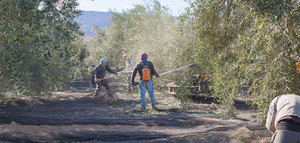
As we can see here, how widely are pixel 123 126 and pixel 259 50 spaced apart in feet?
13.5

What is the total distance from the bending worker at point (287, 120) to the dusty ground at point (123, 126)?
2.48 m

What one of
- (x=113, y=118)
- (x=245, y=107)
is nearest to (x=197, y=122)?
(x=113, y=118)

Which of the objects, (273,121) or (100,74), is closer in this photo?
(273,121)

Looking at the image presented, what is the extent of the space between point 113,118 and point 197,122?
8.44 ft

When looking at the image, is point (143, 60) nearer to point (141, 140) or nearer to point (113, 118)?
point (113, 118)

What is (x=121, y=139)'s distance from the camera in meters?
5.64

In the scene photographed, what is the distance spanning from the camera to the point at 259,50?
183 inches

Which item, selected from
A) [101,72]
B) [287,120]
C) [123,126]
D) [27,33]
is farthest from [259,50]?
[101,72]

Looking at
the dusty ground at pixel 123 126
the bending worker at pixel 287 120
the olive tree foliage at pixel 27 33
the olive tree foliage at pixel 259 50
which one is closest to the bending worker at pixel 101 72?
the dusty ground at pixel 123 126

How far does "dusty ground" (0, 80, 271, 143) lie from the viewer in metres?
5.50

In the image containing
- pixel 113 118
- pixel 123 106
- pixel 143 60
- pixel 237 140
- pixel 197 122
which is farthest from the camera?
pixel 123 106

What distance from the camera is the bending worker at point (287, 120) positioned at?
8.68 ft

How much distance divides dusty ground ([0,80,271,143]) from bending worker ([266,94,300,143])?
2485 mm

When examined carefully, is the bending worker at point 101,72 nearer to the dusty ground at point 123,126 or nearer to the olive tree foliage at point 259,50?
the dusty ground at point 123,126
